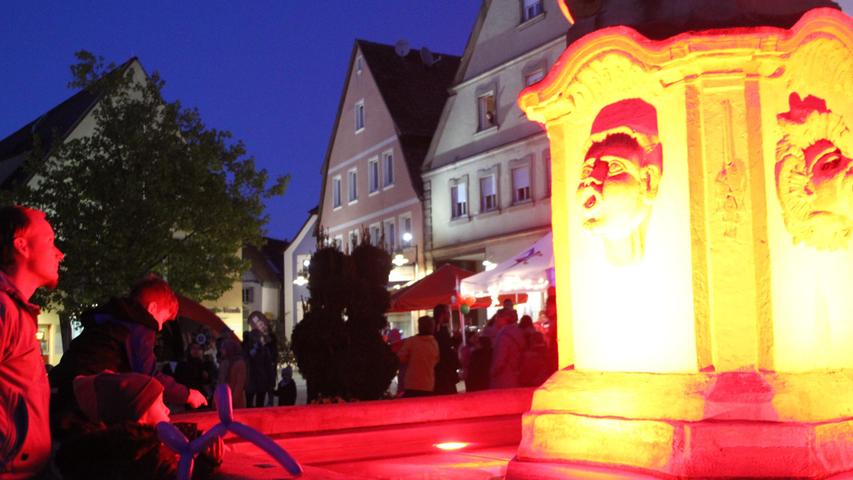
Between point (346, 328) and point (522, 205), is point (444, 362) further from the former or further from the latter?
point (522, 205)

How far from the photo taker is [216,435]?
12.9 feet

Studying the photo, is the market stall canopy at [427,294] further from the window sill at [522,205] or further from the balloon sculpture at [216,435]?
the balloon sculpture at [216,435]

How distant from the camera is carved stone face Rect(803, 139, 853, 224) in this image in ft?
19.6

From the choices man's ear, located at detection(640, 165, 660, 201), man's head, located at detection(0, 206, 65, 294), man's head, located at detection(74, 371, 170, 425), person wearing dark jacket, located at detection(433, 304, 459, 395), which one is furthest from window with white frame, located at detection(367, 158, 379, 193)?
man's head, located at detection(0, 206, 65, 294)

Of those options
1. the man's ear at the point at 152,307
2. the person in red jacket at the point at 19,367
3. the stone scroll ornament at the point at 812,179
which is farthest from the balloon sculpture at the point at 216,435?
the stone scroll ornament at the point at 812,179

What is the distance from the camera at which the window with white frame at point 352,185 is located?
140 ft

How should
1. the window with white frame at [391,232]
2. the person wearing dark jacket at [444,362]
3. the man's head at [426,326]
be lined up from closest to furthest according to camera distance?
the man's head at [426,326]
the person wearing dark jacket at [444,362]
the window with white frame at [391,232]

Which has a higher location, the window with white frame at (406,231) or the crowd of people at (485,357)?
the window with white frame at (406,231)

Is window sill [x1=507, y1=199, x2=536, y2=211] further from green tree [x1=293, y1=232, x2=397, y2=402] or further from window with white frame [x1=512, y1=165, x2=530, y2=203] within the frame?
green tree [x1=293, y1=232, x2=397, y2=402]

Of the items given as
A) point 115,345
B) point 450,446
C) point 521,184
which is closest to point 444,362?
point 450,446

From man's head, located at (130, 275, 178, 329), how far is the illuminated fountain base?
96.8 inches

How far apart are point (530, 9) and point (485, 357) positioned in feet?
62.6

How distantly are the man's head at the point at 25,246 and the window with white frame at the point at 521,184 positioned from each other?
26.6 metres

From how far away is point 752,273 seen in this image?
5.75m
